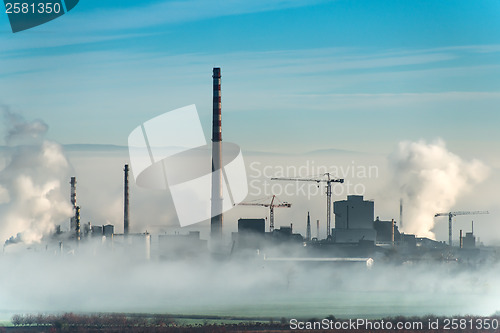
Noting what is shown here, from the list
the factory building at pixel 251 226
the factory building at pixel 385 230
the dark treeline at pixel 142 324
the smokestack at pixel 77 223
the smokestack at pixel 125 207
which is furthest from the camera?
A: the factory building at pixel 385 230

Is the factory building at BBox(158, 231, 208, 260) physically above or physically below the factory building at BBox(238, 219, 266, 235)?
below

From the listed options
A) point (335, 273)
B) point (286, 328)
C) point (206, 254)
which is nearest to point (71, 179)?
point (206, 254)

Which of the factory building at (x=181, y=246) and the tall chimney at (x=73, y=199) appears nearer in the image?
the tall chimney at (x=73, y=199)

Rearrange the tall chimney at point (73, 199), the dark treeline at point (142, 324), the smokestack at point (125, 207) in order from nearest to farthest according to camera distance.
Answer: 1. the dark treeline at point (142, 324)
2. the tall chimney at point (73, 199)
3. the smokestack at point (125, 207)

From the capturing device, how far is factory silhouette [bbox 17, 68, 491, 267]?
100750mm

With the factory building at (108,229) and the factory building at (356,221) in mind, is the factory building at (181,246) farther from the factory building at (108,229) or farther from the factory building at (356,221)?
the factory building at (356,221)

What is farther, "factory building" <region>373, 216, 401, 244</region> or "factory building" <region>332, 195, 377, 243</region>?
"factory building" <region>373, 216, 401, 244</region>

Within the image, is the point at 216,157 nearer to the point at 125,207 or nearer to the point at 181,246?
the point at 125,207

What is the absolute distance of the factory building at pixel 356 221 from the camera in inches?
4838

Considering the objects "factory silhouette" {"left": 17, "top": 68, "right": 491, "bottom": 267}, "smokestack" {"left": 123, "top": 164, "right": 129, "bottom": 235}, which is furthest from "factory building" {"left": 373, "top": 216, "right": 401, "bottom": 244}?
"smokestack" {"left": 123, "top": 164, "right": 129, "bottom": 235}

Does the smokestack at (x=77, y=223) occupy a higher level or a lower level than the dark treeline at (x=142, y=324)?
higher

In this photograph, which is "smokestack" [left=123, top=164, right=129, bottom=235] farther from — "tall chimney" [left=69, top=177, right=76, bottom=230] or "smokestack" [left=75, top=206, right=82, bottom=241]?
"smokestack" [left=75, top=206, right=82, bottom=241]

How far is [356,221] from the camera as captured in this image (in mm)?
123250

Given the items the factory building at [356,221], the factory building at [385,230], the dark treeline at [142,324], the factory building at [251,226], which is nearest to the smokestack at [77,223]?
the dark treeline at [142,324]
